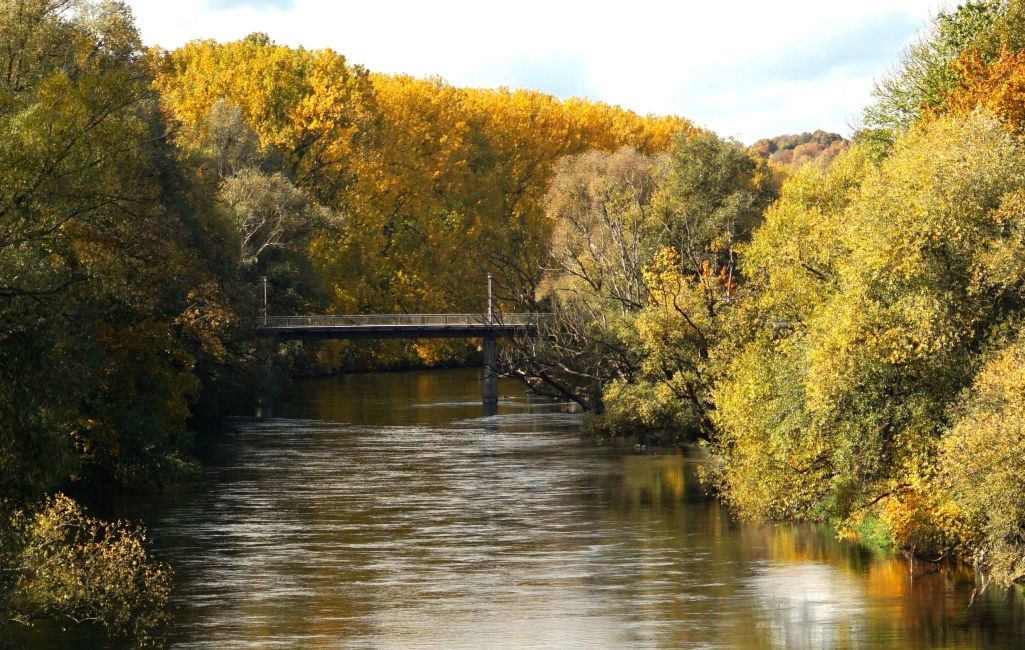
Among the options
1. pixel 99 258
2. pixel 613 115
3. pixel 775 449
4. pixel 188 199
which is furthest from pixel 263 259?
pixel 613 115

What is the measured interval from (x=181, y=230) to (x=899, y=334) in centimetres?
3079

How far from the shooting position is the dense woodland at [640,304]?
3303 centimetres

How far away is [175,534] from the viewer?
158ft

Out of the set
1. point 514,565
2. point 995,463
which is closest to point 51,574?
point 514,565

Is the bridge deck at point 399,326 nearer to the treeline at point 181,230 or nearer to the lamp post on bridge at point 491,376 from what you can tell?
the lamp post on bridge at point 491,376

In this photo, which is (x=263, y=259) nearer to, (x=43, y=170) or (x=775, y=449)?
(x=775, y=449)

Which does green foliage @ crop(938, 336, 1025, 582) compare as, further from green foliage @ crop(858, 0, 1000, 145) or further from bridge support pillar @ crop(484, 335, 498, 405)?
bridge support pillar @ crop(484, 335, 498, 405)

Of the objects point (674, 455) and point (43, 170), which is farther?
point (674, 455)

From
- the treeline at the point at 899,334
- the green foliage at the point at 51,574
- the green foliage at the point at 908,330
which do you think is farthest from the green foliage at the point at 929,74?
the green foliage at the point at 51,574

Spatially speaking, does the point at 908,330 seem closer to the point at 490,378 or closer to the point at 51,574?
the point at 51,574

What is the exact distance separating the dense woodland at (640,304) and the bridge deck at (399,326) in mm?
2268

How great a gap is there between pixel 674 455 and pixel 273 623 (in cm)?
3505

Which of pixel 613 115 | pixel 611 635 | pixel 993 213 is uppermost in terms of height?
pixel 613 115

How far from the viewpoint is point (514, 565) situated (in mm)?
43688
